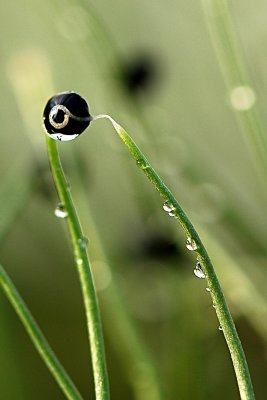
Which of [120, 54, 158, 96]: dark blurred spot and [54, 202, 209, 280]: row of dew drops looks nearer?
[54, 202, 209, 280]: row of dew drops

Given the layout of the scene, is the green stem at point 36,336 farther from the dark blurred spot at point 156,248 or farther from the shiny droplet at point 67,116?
the dark blurred spot at point 156,248

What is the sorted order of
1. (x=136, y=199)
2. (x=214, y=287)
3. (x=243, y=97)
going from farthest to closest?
(x=136, y=199) → (x=243, y=97) → (x=214, y=287)

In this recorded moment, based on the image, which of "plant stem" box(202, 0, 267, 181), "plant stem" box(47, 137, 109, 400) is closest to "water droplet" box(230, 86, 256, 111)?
"plant stem" box(202, 0, 267, 181)

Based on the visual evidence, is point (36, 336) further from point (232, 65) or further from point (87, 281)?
point (232, 65)

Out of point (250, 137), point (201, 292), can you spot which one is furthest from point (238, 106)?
point (201, 292)

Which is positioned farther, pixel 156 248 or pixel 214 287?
pixel 156 248

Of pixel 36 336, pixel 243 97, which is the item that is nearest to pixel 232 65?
pixel 243 97

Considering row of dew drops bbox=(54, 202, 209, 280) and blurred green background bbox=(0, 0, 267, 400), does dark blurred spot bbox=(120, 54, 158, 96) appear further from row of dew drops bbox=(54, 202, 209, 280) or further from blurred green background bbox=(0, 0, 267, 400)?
row of dew drops bbox=(54, 202, 209, 280)
